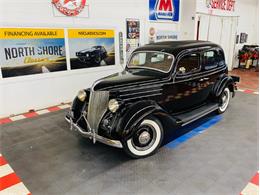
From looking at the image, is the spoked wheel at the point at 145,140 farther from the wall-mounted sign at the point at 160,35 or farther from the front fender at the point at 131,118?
the wall-mounted sign at the point at 160,35

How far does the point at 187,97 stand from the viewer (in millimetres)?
3467

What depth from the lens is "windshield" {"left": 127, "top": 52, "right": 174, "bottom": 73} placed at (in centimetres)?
324

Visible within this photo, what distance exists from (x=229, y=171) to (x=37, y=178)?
2142 mm

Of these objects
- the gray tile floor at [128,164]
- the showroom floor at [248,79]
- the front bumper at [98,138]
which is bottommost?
the gray tile floor at [128,164]

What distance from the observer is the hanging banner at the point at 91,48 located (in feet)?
15.5

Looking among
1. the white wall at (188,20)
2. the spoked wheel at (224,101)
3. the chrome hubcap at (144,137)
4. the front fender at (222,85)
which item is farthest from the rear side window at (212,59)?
the white wall at (188,20)

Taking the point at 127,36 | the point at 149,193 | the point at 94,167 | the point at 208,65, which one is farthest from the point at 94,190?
the point at 127,36

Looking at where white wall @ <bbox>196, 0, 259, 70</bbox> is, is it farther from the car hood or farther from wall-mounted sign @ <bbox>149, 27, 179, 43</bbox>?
the car hood

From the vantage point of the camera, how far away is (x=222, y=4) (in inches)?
315

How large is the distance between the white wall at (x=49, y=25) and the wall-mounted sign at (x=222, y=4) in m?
3.01

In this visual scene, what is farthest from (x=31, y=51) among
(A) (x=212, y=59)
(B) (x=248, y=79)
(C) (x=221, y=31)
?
(C) (x=221, y=31)

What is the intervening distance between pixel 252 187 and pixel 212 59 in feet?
7.92

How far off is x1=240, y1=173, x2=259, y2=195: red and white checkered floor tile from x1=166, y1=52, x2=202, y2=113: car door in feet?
4.61

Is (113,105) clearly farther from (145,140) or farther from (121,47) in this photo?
(121,47)
